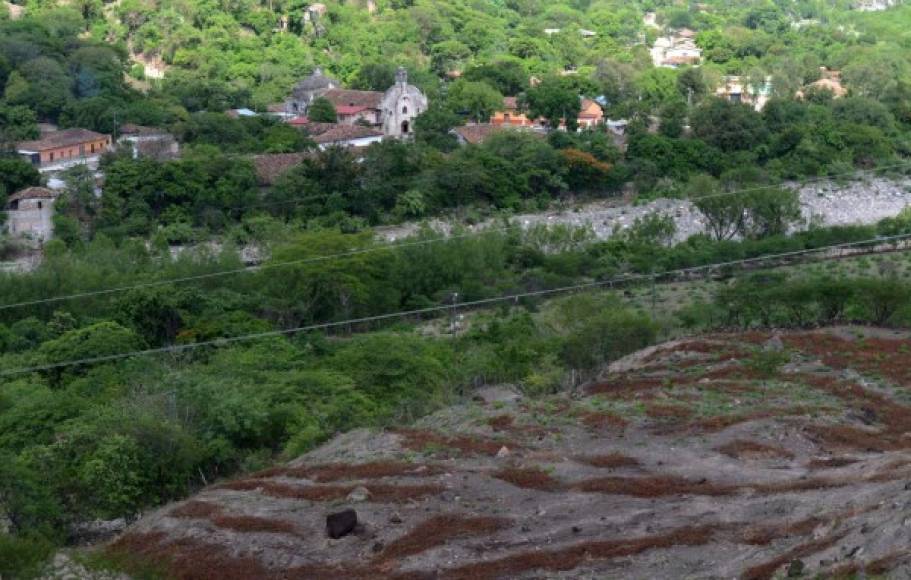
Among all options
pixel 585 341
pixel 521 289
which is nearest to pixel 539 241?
pixel 521 289

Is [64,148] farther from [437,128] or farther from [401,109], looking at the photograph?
[437,128]

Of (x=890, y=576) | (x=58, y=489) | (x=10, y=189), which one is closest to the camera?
(x=890, y=576)

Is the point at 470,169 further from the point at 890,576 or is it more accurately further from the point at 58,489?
the point at 890,576

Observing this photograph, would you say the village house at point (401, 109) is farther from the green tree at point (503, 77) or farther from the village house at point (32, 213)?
the village house at point (32, 213)

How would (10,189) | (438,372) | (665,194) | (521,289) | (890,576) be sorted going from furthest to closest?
(665,194) → (10,189) → (521,289) → (438,372) → (890,576)

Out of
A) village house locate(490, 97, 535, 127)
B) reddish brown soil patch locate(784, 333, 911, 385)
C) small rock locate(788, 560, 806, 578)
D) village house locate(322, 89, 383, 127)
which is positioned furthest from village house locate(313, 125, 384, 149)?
small rock locate(788, 560, 806, 578)

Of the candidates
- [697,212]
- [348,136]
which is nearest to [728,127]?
[697,212]
